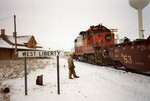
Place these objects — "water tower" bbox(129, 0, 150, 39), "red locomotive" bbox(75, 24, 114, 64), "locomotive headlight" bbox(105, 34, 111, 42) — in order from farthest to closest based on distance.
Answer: "water tower" bbox(129, 0, 150, 39) < "locomotive headlight" bbox(105, 34, 111, 42) < "red locomotive" bbox(75, 24, 114, 64)

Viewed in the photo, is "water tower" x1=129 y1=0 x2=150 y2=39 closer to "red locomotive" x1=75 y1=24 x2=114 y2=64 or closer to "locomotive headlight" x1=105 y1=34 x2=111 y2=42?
"red locomotive" x1=75 y1=24 x2=114 y2=64

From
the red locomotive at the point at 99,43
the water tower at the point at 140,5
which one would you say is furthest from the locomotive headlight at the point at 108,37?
the water tower at the point at 140,5

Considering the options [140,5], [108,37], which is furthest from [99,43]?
[140,5]

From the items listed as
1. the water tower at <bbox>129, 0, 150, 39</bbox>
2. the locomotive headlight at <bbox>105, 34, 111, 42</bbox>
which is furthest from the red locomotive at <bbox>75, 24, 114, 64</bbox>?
the water tower at <bbox>129, 0, 150, 39</bbox>

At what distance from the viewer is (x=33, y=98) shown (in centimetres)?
391

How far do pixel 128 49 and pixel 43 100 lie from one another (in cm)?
505

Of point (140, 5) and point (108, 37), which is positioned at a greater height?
point (140, 5)

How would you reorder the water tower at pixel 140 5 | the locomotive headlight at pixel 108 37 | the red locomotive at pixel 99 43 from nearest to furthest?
the red locomotive at pixel 99 43 < the locomotive headlight at pixel 108 37 < the water tower at pixel 140 5

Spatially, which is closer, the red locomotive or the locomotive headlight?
the red locomotive

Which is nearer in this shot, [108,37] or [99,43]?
[99,43]

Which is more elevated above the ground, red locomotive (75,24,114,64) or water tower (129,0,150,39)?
water tower (129,0,150,39)

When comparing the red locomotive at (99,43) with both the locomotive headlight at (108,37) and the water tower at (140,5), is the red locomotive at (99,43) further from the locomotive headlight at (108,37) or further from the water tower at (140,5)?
the water tower at (140,5)

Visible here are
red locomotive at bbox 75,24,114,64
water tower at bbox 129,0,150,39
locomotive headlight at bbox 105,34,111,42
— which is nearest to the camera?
red locomotive at bbox 75,24,114,64

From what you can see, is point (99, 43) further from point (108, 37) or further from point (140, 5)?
point (140, 5)
